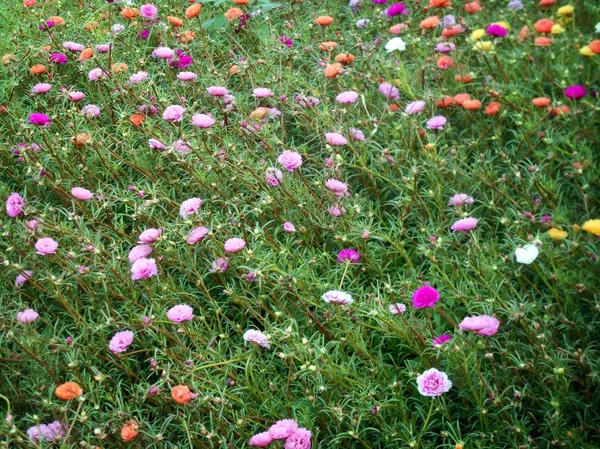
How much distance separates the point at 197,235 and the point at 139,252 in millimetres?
186

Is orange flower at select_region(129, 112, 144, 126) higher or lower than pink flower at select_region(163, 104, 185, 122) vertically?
lower

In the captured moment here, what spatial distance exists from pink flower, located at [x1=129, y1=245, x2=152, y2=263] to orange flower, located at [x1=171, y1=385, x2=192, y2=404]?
0.54 m

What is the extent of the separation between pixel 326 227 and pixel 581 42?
58.9 inches

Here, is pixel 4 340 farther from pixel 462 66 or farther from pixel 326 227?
pixel 462 66

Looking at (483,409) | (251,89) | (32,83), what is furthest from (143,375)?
(32,83)

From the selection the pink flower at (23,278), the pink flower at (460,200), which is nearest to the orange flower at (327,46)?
the pink flower at (460,200)

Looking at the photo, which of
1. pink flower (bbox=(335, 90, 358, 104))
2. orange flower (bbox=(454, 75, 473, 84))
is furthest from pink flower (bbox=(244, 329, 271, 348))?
orange flower (bbox=(454, 75, 473, 84))

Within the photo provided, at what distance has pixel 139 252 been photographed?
2125mm

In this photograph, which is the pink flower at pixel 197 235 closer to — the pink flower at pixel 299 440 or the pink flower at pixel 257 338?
the pink flower at pixel 257 338

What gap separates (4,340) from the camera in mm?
2064

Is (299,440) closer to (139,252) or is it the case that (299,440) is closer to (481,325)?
(481,325)

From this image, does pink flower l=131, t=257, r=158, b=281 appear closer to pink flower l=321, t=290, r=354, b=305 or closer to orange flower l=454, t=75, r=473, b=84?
pink flower l=321, t=290, r=354, b=305

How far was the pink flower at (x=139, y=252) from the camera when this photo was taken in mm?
2113

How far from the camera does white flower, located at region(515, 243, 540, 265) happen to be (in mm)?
1893
